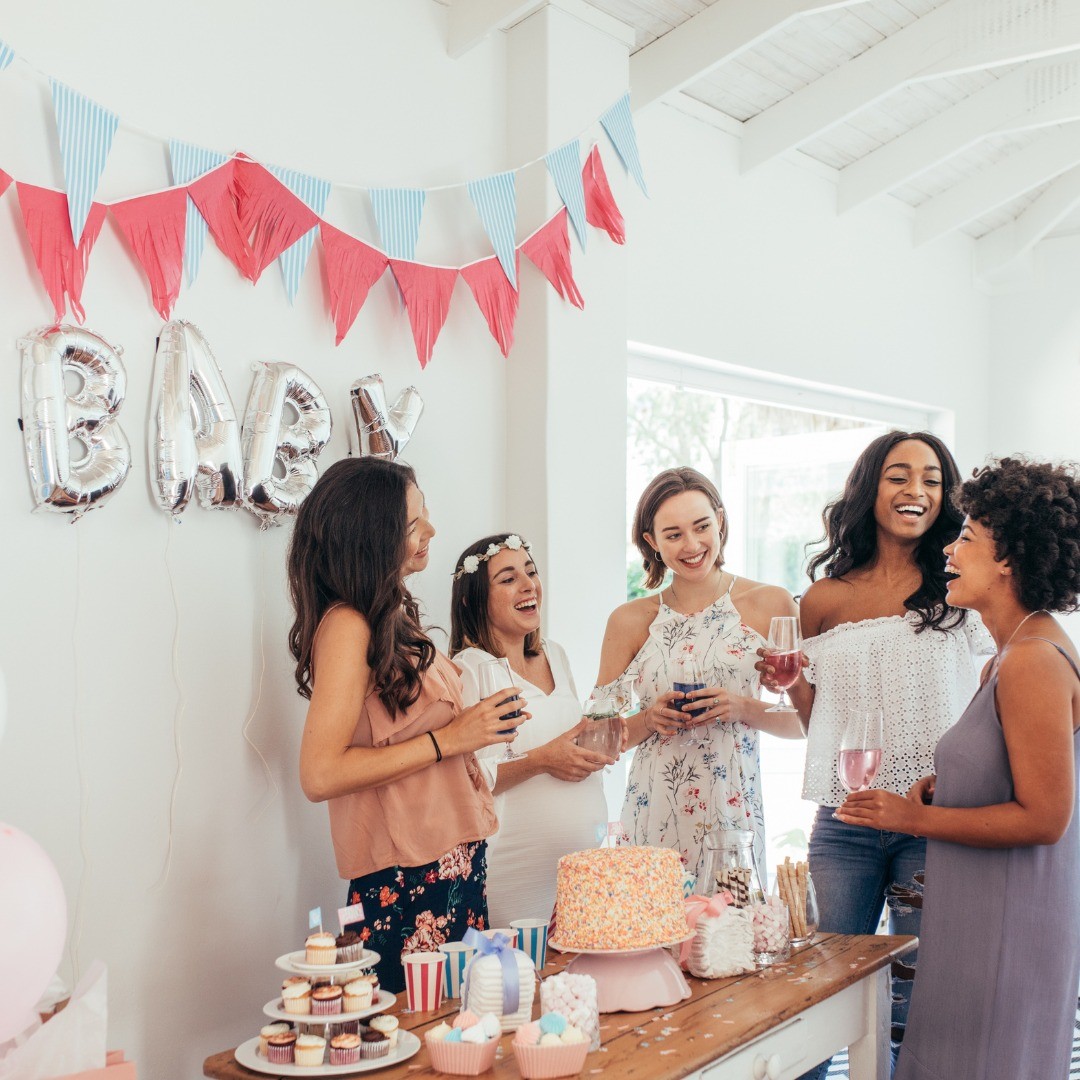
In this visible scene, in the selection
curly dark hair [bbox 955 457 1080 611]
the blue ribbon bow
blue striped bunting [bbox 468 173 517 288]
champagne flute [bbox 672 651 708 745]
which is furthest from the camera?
blue striped bunting [bbox 468 173 517 288]

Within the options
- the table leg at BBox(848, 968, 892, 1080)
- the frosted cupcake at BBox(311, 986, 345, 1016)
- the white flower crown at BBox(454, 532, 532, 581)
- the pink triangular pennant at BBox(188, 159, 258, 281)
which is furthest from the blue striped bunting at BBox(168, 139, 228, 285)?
the table leg at BBox(848, 968, 892, 1080)

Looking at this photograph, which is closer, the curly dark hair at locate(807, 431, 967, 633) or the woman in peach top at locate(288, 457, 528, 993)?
the woman in peach top at locate(288, 457, 528, 993)

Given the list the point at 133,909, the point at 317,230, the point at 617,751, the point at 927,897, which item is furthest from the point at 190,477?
the point at 927,897

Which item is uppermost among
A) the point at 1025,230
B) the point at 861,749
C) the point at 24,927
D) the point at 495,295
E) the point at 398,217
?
the point at 1025,230

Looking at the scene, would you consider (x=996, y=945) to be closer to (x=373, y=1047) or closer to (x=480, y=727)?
(x=480, y=727)

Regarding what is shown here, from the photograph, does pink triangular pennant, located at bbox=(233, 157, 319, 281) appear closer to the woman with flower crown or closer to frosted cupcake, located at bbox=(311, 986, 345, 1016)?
the woman with flower crown

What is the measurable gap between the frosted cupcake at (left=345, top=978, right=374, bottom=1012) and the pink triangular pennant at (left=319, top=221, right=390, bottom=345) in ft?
4.80

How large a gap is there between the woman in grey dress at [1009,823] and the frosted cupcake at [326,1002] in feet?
2.96

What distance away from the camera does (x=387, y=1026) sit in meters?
1.51

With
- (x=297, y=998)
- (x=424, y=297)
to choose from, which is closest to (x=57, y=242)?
(x=424, y=297)

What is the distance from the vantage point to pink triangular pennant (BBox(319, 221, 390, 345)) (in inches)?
99.6

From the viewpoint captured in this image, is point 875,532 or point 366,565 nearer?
point 366,565

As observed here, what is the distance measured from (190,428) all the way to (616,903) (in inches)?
48.1

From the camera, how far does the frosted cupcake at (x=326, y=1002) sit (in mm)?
1498
